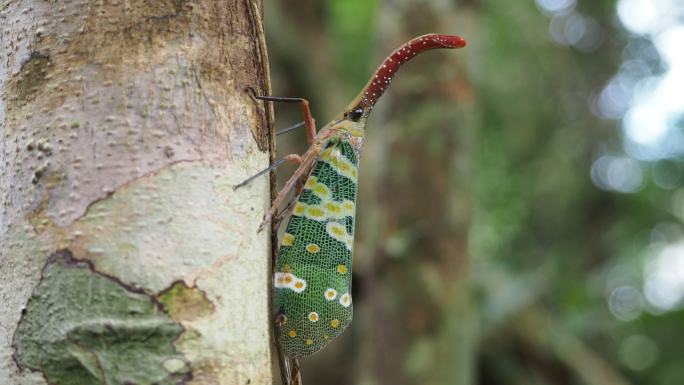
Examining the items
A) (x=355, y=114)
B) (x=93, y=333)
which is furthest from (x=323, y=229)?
(x=93, y=333)

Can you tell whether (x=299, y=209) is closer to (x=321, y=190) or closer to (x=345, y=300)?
(x=321, y=190)

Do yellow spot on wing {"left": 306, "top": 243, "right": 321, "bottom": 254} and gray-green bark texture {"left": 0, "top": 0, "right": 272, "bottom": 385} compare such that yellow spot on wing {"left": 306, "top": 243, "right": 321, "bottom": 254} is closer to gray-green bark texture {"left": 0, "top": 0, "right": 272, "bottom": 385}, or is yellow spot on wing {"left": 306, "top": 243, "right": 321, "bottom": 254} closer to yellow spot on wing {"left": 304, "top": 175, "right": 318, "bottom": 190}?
yellow spot on wing {"left": 304, "top": 175, "right": 318, "bottom": 190}

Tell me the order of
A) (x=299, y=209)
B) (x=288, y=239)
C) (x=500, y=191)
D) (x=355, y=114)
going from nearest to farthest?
1. (x=288, y=239)
2. (x=299, y=209)
3. (x=355, y=114)
4. (x=500, y=191)

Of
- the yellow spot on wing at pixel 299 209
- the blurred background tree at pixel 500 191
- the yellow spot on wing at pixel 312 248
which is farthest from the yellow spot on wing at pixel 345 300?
the blurred background tree at pixel 500 191

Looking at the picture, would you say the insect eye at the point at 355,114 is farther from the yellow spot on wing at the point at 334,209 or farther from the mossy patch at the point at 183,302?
the mossy patch at the point at 183,302

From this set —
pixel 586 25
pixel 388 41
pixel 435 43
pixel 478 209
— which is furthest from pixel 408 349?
pixel 586 25

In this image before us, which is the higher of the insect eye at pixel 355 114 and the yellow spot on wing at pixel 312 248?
the insect eye at pixel 355 114

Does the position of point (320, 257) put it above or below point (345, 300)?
above

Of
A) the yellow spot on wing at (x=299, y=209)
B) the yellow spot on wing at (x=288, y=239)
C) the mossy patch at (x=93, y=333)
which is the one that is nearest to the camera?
the mossy patch at (x=93, y=333)
